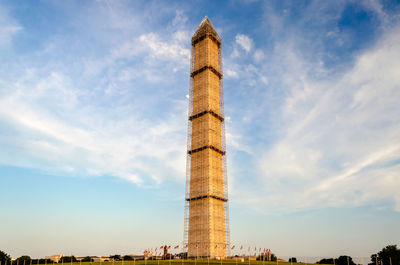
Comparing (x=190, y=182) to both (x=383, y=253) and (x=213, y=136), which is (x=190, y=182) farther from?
(x=383, y=253)

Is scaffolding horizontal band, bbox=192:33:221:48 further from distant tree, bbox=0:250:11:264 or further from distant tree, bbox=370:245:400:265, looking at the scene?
distant tree, bbox=0:250:11:264

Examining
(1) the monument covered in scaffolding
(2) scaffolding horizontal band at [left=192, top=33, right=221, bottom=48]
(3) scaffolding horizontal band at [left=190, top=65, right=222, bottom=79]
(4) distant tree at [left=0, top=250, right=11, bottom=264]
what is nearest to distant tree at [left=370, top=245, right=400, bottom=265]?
(1) the monument covered in scaffolding

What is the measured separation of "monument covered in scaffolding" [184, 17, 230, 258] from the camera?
80250mm

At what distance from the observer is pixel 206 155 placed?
85.2 metres

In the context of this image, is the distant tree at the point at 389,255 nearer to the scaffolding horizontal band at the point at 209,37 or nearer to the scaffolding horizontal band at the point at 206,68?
the scaffolding horizontal band at the point at 206,68

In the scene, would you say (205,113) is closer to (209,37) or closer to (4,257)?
(209,37)

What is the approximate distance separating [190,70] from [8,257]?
261 feet

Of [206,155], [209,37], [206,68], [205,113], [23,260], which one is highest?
[209,37]

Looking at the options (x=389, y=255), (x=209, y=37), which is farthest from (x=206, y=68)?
(x=389, y=255)

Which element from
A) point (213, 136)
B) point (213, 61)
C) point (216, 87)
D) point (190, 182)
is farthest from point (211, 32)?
point (190, 182)

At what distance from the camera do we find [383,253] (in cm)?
9338

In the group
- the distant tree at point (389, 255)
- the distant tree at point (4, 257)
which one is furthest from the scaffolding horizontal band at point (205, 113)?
the distant tree at point (4, 257)

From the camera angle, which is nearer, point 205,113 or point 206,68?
point 205,113

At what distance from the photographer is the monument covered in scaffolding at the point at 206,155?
80.2 meters
